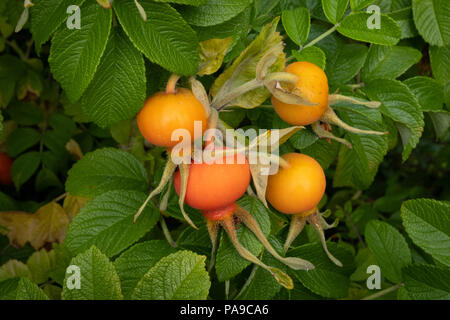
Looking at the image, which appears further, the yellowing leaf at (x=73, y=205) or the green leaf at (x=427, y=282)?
the yellowing leaf at (x=73, y=205)

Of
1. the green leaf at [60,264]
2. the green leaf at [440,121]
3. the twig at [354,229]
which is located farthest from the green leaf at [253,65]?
the twig at [354,229]

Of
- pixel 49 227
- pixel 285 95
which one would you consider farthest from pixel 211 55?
pixel 49 227

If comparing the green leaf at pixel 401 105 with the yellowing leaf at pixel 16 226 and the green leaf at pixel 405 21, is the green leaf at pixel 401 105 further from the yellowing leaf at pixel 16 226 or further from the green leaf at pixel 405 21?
the yellowing leaf at pixel 16 226

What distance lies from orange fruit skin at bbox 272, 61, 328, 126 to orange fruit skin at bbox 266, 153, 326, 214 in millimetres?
107

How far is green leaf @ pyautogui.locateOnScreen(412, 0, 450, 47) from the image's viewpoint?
143cm

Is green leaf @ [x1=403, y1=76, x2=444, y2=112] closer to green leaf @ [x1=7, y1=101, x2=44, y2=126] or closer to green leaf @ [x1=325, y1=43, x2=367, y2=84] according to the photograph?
green leaf @ [x1=325, y1=43, x2=367, y2=84]

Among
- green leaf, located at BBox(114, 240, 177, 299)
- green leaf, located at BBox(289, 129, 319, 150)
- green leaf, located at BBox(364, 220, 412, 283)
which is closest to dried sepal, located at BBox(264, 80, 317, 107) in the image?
green leaf, located at BBox(289, 129, 319, 150)

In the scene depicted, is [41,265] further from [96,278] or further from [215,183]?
[215,183]

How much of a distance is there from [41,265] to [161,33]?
114 cm

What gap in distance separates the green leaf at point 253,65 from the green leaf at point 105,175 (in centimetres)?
51

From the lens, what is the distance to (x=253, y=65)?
3.59 feet

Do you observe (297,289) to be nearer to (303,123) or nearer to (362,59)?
(303,123)

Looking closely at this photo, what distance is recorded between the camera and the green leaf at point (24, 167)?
2.16 metres

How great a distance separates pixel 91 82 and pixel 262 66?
1.52 feet
